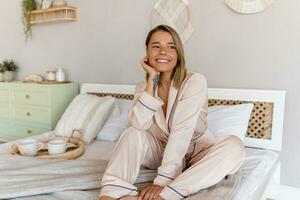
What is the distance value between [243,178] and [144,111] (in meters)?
0.59

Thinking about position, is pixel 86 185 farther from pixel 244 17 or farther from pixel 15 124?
pixel 15 124

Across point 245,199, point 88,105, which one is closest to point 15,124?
point 88,105

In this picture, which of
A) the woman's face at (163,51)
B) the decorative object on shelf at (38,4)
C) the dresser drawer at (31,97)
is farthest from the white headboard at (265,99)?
the decorative object on shelf at (38,4)

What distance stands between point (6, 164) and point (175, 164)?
2.96ft

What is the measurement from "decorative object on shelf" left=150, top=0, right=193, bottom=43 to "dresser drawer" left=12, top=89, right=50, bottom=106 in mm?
1296

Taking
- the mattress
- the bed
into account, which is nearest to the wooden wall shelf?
the bed

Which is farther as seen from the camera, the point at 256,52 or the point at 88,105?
the point at 88,105

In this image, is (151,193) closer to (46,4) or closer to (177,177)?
(177,177)

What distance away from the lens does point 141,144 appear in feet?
4.30

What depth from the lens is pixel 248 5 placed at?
6.82 feet

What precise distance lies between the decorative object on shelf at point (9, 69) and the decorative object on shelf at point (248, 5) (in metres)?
2.63

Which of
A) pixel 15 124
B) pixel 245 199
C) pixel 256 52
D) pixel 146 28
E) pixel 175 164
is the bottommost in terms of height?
pixel 15 124

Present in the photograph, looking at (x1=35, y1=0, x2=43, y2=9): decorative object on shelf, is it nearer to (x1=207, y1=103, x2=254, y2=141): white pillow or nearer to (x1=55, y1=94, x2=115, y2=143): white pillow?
(x1=55, y1=94, x2=115, y2=143): white pillow

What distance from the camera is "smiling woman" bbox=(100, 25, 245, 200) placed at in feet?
3.88
